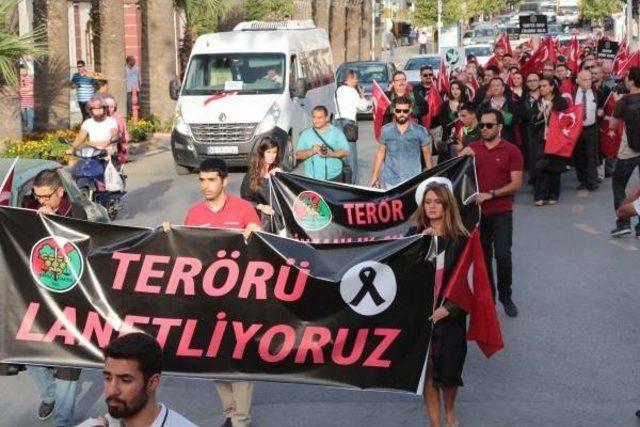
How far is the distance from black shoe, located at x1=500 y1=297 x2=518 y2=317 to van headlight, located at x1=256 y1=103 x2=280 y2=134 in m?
10.9

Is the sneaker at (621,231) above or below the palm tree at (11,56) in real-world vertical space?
below

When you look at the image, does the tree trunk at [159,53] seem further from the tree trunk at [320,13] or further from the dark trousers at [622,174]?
the tree trunk at [320,13]

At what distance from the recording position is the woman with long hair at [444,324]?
7223 mm

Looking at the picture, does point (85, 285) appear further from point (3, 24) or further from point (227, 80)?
point (227, 80)

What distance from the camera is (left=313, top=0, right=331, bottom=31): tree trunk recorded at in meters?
50.5

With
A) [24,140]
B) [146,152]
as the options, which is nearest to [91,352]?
[24,140]

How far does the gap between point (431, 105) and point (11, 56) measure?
6.43 metres

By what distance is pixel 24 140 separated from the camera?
22.6 metres

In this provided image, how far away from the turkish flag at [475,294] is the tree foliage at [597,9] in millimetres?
83797

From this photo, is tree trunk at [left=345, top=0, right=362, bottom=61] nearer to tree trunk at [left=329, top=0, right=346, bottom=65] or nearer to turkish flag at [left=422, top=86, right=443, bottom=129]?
tree trunk at [left=329, top=0, right=346, bottom=65]

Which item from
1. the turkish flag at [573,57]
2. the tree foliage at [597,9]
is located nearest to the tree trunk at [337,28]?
the turkish flag at [573,57]

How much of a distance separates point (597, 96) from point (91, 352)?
43.0ft

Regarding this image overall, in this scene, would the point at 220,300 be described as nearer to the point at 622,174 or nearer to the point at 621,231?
the point at 622,174

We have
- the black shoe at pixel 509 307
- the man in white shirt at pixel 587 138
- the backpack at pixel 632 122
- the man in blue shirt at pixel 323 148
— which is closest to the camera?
the black shoe at pixel 509 307
